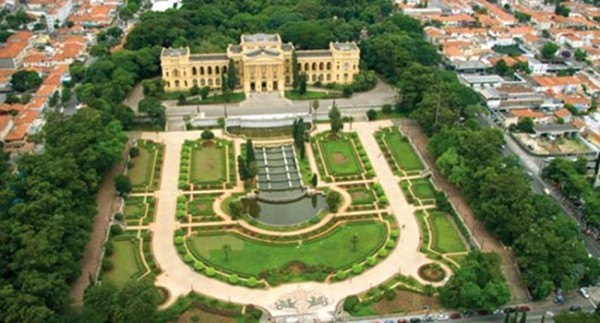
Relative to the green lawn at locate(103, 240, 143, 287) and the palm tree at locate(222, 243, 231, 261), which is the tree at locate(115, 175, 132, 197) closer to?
the green lawn at locate(103, 240, 143, 287)

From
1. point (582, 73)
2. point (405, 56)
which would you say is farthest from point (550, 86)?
point (405, 56)

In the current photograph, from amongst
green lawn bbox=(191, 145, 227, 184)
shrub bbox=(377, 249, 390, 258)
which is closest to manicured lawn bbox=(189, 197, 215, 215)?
green lawn bbox=(191, 145, 227, 184)

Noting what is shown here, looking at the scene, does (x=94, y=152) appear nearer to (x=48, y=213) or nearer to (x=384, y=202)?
(x=48, y=213)

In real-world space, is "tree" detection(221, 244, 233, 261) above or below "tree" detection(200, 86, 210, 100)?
below

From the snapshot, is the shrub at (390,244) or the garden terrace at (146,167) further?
the garden terrace at (146,167)

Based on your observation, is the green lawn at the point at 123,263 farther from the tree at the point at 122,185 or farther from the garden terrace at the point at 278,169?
the garden terrace at the point at 278,169

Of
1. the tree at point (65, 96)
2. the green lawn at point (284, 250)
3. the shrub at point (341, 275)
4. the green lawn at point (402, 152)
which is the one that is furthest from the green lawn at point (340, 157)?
the tree at point (65, 96)
